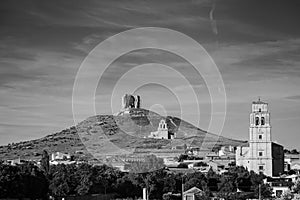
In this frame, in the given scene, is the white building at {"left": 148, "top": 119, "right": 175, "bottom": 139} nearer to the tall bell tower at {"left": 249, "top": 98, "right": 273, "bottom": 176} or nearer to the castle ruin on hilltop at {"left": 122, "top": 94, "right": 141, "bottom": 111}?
the castle ruin on hilltop at {"left": 122, "top": 94, "right": 141, "bottom": 111}

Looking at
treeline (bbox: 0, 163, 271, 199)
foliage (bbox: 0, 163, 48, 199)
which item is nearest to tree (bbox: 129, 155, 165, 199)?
treeline (bbox: 0, 163, 271, 199)

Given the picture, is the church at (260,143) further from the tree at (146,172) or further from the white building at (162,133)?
the white building at (162,133)

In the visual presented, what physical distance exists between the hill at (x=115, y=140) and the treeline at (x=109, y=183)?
50.9 m

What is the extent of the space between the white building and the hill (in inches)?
50.2

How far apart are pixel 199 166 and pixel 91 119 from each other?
65.7 meters

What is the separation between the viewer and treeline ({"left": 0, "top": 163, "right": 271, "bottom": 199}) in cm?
4475

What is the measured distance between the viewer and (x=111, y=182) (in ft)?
189

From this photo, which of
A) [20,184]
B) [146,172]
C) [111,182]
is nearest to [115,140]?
[146,172]

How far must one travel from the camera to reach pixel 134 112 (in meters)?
148

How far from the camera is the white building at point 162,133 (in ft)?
501

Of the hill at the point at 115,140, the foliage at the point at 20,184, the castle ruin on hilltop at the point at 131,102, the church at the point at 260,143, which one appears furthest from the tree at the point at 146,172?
the castle ruin on hilltop at the point at 131,102

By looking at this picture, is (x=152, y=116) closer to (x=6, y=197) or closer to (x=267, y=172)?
(x=267, y=172)

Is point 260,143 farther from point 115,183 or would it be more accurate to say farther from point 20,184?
point 20,184

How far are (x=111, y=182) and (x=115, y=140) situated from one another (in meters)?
85.7
